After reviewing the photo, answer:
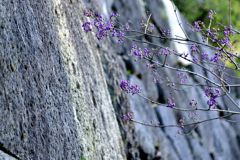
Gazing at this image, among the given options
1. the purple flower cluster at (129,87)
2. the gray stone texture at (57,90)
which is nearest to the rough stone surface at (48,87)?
the gray stone texture at (57,90)

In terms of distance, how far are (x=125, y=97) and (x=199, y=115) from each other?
4118mm

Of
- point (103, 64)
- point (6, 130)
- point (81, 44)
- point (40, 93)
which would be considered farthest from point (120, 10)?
point (6, 130)

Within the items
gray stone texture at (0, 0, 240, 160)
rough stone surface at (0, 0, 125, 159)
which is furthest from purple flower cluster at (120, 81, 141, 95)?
rough stone surface at (0, 0, 125, 159)

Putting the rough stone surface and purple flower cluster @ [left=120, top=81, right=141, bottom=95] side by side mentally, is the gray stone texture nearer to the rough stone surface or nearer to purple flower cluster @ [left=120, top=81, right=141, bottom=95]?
the rough stone surface

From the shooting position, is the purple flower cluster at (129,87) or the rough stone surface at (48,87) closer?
the rough stone surface at (48,87)

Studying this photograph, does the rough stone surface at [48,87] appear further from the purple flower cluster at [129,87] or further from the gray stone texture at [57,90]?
the purple flower cluster at [129,87]

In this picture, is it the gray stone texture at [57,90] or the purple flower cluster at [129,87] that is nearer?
the gray stone texture at [57,90]

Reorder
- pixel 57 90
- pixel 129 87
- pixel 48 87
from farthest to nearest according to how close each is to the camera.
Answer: pixel 129 87 → pixel 57 90 → pixel 48 87

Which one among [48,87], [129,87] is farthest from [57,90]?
[129,87]

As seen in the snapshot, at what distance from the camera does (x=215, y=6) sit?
37.9 ft

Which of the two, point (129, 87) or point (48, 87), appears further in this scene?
point (129, 87)

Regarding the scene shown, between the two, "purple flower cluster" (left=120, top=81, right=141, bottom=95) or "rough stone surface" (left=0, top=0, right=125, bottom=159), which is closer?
"rough stone surface" (left=0, top=0, right=125, bottom=159)

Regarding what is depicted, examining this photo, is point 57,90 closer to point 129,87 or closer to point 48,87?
point 48,87

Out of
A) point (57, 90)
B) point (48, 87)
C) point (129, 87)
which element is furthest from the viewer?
point (129, 87)
